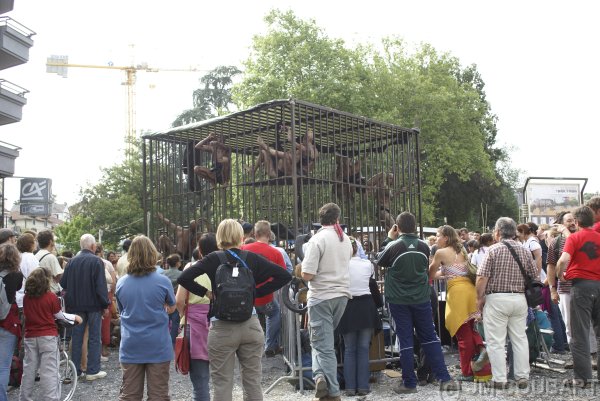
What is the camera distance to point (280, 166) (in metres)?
11.2

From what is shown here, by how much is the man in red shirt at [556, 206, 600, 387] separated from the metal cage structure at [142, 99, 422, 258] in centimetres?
447

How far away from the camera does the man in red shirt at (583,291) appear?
23.1 feet

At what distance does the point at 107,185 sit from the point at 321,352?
137 ft

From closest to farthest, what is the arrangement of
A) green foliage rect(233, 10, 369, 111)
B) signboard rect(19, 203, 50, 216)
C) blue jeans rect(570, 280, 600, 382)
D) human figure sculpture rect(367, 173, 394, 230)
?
blue jeans rect(570, 280, 600, 382) → human figure sculpture rect(367, 173, 394, 230) → green foliage rect(233, 10, 369, 111) → signboard rect(19, 203, 50, 216)

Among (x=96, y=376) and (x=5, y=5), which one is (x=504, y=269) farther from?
(x=5, y=5)

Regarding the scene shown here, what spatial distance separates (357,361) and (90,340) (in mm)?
3588

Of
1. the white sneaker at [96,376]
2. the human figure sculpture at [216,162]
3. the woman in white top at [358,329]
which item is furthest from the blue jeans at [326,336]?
the human figure sculpture at [216,162]

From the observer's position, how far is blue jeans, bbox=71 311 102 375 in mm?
8453

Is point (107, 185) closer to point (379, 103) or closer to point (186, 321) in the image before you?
point (379, 103)

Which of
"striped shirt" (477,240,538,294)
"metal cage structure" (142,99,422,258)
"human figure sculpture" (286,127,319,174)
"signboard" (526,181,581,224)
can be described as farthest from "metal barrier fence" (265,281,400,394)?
"signboard" (526,181,581,224)

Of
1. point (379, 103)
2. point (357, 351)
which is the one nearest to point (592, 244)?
point (357, 351)

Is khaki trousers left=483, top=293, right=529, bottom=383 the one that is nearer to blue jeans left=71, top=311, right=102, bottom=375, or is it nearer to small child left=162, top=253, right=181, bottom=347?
small child left=162, top=253, right=181, bottom=347

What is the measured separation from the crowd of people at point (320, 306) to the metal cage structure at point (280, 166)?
3.56 m

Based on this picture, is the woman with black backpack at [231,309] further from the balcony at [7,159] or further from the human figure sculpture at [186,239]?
the balcony at [7,159]
